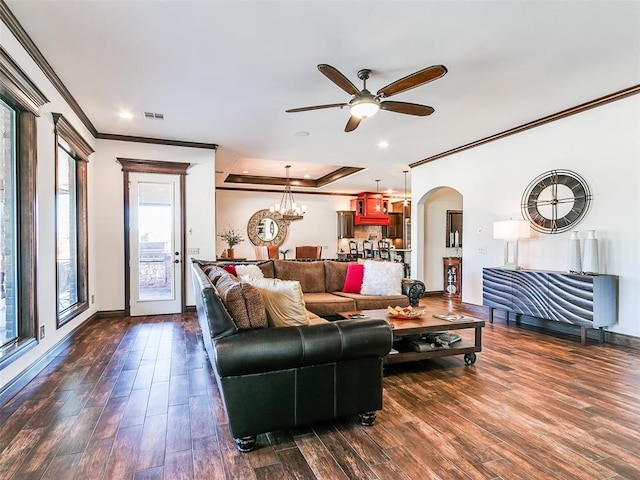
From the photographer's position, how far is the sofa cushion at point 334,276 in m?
5.08

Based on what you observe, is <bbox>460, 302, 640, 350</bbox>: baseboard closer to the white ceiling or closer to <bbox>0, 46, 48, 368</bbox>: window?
the white ceiling

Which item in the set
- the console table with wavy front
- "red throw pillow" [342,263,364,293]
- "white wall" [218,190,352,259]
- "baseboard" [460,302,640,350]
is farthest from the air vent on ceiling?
"white wall" [218,190,352,259]

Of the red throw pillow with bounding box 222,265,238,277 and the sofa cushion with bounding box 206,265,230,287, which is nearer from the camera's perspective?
the sofa cushion with bounding box 206,265,230,287

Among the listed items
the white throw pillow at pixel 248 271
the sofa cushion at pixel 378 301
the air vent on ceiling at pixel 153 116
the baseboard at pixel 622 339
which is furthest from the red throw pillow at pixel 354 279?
the air vent on ceiling at pixel 153 116

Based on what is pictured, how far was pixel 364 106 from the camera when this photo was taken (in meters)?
3.10

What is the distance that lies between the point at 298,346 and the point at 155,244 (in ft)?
14.4

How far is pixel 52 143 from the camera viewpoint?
11.7 ft

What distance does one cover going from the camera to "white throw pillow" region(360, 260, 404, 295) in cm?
457

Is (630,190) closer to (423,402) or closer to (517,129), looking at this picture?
(517,129)

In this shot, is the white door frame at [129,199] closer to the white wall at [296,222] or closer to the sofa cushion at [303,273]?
the sofa cushion at [303,273]

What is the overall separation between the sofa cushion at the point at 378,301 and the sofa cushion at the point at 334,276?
0.59 metres

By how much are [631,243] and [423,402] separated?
310 centimetres

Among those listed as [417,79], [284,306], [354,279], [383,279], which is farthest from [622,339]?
[284,306]

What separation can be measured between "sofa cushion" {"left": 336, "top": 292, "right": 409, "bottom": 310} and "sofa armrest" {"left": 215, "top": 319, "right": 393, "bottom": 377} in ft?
7.28
